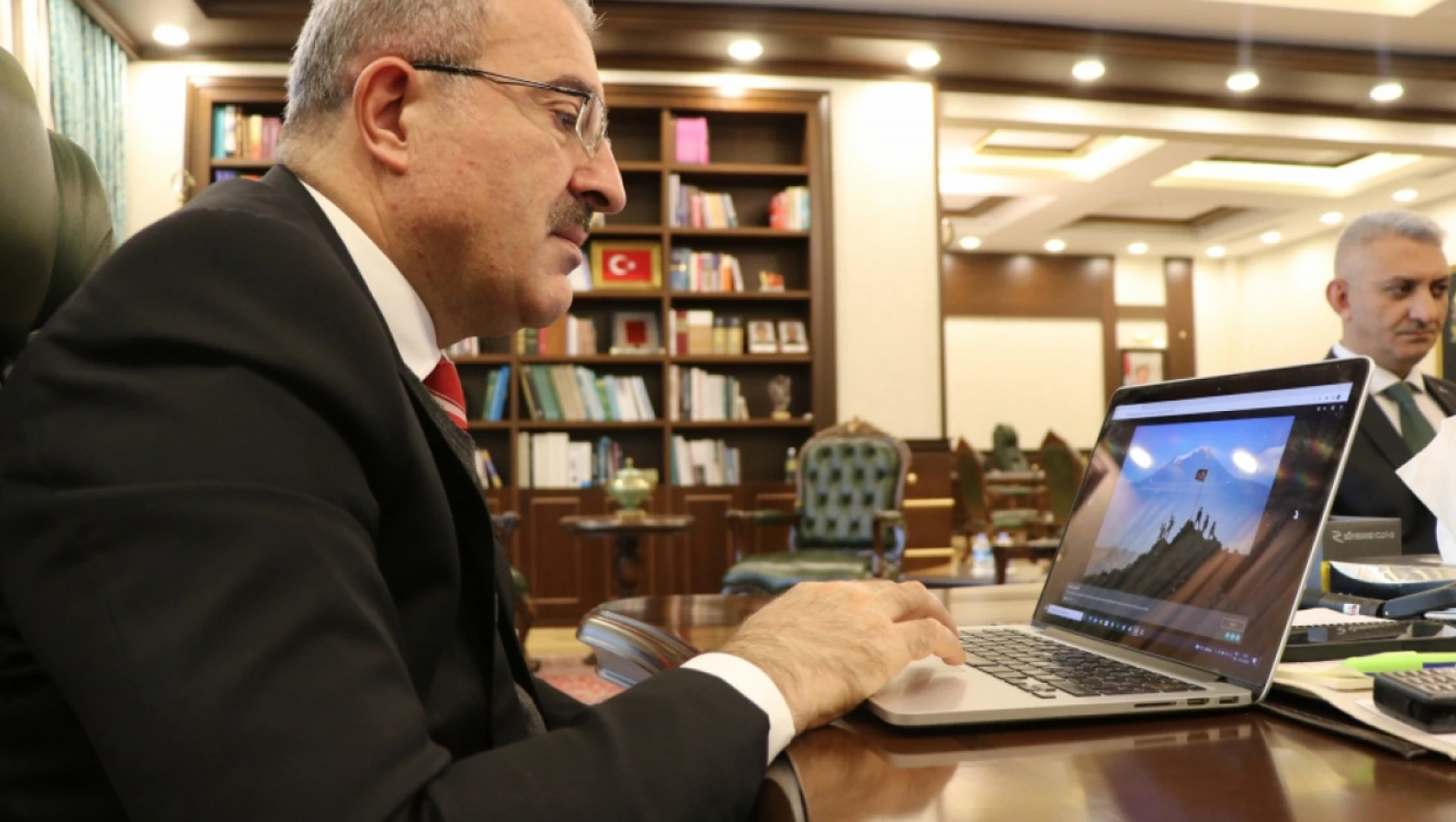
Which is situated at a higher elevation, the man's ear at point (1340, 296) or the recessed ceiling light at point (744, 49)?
the recessed ceiling light at point (744, 49)

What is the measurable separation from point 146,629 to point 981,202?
10.9m

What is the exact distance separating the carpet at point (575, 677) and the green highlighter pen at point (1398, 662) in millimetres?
3334

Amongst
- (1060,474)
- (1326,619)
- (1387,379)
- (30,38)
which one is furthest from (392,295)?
(1060,474)

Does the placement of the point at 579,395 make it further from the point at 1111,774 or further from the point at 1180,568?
the point at 1111,774

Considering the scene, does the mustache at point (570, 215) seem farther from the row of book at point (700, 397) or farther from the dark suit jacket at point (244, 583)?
the row of book at point (700, 397)

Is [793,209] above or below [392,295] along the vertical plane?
above

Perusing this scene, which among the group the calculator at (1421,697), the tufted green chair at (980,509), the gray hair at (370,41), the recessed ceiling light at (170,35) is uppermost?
the recessed ceiling light at (170,35)

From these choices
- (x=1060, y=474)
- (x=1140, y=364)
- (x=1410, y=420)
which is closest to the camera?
(x=1410, y=420)

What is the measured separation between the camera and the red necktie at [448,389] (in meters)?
0.95

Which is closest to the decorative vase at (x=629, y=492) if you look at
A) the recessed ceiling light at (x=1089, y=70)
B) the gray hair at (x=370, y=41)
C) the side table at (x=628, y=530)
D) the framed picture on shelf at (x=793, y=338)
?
the side table at (x=628, y=530)

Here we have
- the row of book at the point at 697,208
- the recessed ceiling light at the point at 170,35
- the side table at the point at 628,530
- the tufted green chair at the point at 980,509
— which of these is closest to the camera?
the side table at the point at 628,530

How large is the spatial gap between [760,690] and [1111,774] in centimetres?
21

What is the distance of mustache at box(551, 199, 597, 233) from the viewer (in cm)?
97

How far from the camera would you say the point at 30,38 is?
430 cm
